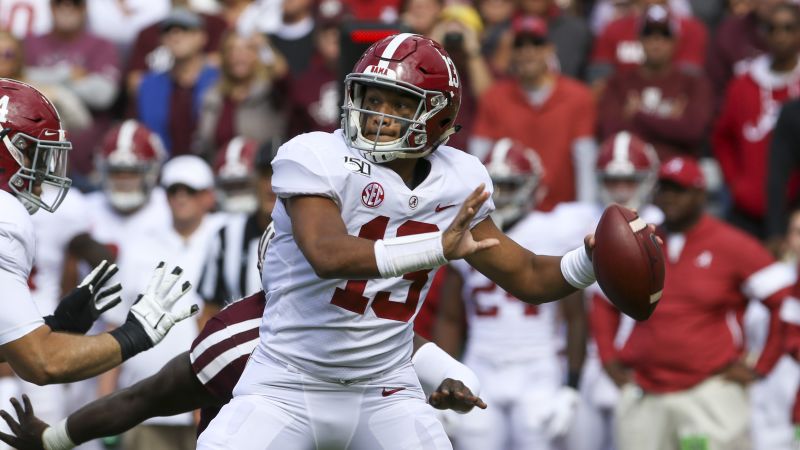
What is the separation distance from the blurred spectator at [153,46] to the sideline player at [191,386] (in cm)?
491

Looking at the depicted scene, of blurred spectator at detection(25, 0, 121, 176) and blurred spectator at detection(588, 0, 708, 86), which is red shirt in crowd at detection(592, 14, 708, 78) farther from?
blurred spectator at detection(25, 0, 121, 176)

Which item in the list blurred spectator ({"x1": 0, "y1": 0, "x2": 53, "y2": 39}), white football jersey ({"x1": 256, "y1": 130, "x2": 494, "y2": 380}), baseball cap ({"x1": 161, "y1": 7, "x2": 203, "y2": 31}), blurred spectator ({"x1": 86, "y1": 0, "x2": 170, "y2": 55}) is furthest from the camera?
blurred spectator ({"x1": 86, "y1": 0, "x2": 170, "y2": 55})

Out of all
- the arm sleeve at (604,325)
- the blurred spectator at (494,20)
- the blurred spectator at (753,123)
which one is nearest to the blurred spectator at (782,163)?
the blurred spectator at (753,123)

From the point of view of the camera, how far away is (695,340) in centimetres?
709

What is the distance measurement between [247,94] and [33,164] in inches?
171

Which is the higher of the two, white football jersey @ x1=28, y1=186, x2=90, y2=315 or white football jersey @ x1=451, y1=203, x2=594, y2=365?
white football jersey @ x1=28, y1=186, x2=90, y2=315

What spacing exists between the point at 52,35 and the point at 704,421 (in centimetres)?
479

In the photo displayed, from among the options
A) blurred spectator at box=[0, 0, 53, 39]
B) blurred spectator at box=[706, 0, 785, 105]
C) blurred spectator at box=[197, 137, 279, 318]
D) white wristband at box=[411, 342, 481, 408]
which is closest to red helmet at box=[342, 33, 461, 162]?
white wristband at box=[411, 342, 481, 408]

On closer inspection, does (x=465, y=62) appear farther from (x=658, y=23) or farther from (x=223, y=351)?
(x=223, y=351)

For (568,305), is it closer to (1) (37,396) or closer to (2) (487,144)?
(2) (487,144)

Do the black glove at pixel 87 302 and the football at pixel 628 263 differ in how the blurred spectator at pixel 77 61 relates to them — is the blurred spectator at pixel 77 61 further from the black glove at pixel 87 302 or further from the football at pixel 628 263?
the football at pixel 628 263

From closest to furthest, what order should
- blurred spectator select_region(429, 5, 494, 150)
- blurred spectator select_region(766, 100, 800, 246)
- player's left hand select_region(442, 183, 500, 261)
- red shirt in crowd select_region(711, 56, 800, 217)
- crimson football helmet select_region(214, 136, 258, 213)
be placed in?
player's left hand select_region(442, 183, 500, 261) → blurred spectator select_region(766, 100, 800, 246) → crimson football helmet select_region(214, 136, 258, 213) → red shirt in crowd select_region(711, 56, 800, 217) → blurred spectator select_region(429, 5, 494, 150)

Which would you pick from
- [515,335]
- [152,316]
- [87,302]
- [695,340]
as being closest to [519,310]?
[515,335]

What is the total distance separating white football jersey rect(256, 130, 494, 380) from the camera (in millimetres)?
4273
